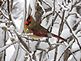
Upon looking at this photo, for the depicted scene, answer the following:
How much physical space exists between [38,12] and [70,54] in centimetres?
49

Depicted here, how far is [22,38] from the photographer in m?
1.63

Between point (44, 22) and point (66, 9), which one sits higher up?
point (66, 9)

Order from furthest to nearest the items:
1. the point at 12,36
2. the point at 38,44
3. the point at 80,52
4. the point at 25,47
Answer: the point at 80,52, the point at 38,44, the point at 12,36, the point at 25,47

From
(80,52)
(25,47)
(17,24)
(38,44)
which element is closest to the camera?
(17,24)

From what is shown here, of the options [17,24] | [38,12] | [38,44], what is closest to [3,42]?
[38,44]

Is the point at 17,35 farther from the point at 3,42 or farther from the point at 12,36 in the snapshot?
the point at 3,42

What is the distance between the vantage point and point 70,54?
2.20 metres

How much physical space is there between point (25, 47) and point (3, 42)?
0.53 m

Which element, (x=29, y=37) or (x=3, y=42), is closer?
(x=29, y=37)

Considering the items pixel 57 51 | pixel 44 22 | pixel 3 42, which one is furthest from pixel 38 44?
pixel 44 22

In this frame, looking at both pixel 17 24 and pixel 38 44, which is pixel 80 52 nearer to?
pixel 38 44

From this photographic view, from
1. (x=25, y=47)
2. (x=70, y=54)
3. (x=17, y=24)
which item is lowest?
(x=70, y=54)

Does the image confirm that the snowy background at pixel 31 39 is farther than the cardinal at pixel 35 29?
No

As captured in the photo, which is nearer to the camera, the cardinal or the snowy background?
the snowy background
